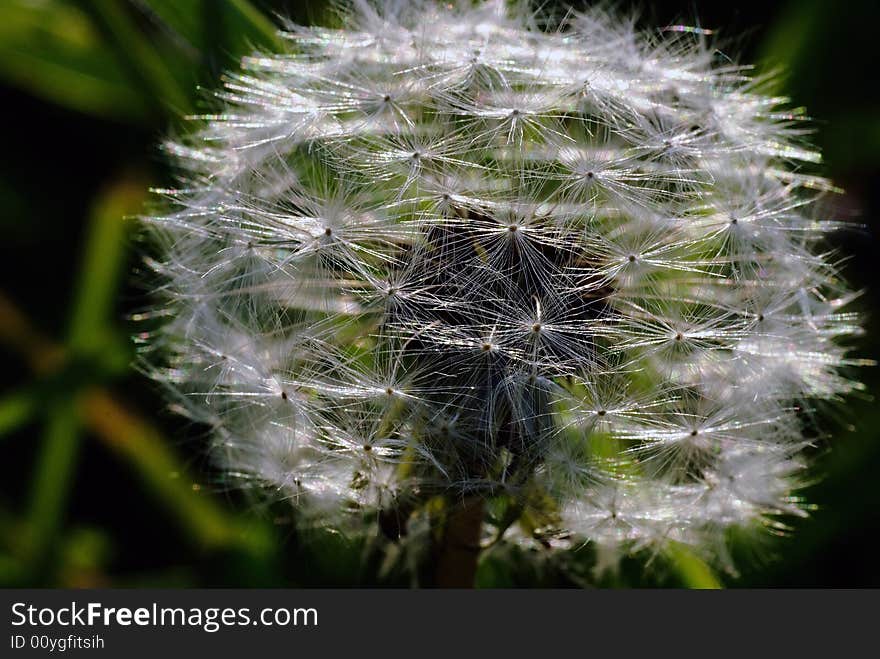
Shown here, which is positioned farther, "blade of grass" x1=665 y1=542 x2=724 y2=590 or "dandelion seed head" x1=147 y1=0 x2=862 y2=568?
"blade of grass" x1=665 y1=542 x2=724 y2=590

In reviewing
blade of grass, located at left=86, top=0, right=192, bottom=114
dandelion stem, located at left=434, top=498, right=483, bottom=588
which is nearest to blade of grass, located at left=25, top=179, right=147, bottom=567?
blade of grass, located at left=86, top=0, right=192, bottom=114

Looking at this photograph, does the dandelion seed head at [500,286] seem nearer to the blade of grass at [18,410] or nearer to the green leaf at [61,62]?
the blade of grass at [18,410]

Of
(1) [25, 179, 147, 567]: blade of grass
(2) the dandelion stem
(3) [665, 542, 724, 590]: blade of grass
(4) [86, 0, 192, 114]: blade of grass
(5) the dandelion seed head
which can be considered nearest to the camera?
(5) the dandelion seed head

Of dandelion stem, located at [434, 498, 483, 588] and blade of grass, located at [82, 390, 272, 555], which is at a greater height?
blade of grass, located at [82, 390, 272, 555]

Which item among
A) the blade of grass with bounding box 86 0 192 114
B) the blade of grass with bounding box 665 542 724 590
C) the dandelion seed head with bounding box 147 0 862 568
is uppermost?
the blade of grass with bounding box 86 0 192 114

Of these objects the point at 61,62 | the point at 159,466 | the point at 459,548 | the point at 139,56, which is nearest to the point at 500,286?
the point at 459,548

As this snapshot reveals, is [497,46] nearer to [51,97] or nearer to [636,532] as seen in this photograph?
[636,532]

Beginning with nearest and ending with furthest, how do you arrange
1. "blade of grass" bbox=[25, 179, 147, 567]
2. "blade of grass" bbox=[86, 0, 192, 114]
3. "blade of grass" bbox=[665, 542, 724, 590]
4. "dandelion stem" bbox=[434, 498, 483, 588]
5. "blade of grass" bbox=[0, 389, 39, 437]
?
"dandelion stem" bbox=[434, 498, 483, 588]
"blade of grass" bbox=[665, 542, 724, 590]
"blade of grass" bbox=[86, 0, 192, 114]
"blade of grass" bbox=[0, 389, 39, 437]
"blade of grass" bbox=[25, 179, 147, 567]

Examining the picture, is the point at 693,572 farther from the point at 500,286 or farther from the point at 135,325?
the point at 135,325

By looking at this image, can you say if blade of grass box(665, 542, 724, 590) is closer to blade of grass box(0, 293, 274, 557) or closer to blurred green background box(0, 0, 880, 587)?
blurred green background box(0, 0, 880, 587)
